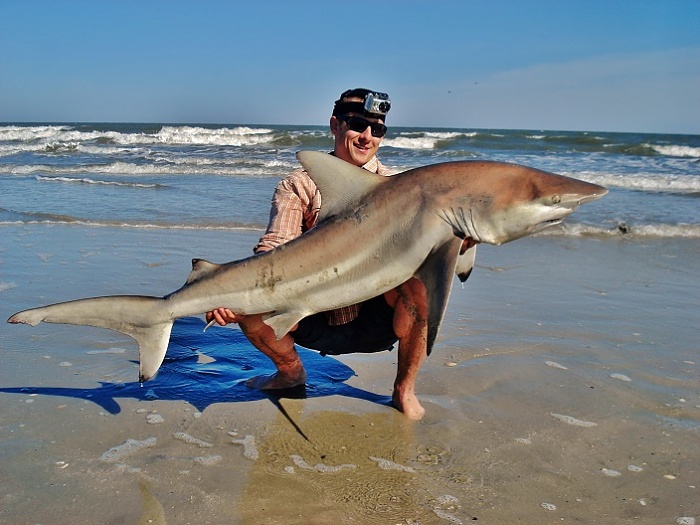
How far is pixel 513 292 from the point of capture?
262 inches

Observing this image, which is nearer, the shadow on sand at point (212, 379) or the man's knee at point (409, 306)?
the man's knee at point (409, 306)

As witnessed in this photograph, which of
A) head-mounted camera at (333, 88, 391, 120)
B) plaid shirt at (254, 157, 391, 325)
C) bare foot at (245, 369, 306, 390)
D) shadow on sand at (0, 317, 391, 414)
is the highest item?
head-mounted camera at (333, 88, 391, 120)

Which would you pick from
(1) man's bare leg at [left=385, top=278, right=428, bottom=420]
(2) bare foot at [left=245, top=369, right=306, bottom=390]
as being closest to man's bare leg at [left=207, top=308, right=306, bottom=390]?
(2) bare foot at [left=245, top=369, right=306, bottom=390]

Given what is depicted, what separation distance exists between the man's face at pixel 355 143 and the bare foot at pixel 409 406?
137 cm

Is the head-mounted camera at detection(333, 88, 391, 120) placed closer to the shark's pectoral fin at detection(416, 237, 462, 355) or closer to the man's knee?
the man's knee

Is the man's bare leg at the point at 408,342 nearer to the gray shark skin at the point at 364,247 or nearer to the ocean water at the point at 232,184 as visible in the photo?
the gray shark skin at the point at 364,247

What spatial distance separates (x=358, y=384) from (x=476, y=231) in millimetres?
1675

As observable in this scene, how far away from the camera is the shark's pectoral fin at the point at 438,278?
2.86 m

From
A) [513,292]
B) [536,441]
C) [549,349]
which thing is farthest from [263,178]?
[536,441]

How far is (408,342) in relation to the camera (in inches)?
152

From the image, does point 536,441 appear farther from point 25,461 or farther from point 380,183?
point 25,461

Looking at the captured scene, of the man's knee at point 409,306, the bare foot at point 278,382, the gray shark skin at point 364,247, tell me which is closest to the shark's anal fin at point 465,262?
the gray shark skin at point 364,247

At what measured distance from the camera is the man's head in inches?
153

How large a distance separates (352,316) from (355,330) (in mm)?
86
